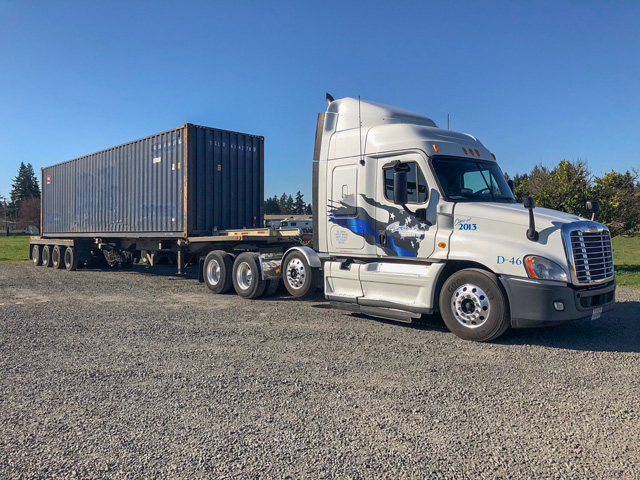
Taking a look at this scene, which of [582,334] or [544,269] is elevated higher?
[544,269]

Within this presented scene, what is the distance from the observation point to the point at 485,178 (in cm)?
766

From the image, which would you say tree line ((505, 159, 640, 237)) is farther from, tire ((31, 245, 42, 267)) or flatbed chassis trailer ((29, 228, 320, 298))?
tire ((31, 245, 42, 267))

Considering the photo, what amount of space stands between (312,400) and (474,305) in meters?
3.11

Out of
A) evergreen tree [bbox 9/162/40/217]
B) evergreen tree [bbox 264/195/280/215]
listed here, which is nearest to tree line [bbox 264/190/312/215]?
evergreen tree [bbox 264/195/280/215]

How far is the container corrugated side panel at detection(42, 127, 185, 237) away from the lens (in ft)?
42.3

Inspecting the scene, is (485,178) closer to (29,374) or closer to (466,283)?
(466,283)

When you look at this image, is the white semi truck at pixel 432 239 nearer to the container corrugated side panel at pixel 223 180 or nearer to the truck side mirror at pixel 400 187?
the truck side mirror at pixel 400 187

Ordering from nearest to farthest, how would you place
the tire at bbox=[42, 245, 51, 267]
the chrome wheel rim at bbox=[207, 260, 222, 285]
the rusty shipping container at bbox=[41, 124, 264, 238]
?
1. the chrome wheel rim at bbox=[207, 260, 222, 285]
2. the rusty shipping container at bbox=[41, 124, 264, 238]
3. the tire at bbox=[42, 245, 51, 267]

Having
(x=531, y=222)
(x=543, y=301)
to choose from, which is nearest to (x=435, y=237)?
(x=531, y=222)

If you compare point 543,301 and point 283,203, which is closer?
point 543,301

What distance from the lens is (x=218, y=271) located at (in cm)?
1164

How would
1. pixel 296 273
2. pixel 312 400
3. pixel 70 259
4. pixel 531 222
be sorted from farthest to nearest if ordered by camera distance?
pixel 70 259, pixel 296 273, pixel 531 222, pixel 312 400

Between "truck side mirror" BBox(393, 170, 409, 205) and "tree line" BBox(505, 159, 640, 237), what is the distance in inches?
373

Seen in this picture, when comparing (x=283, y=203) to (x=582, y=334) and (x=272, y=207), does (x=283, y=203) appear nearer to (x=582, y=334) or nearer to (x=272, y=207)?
(x=272, y=207)
